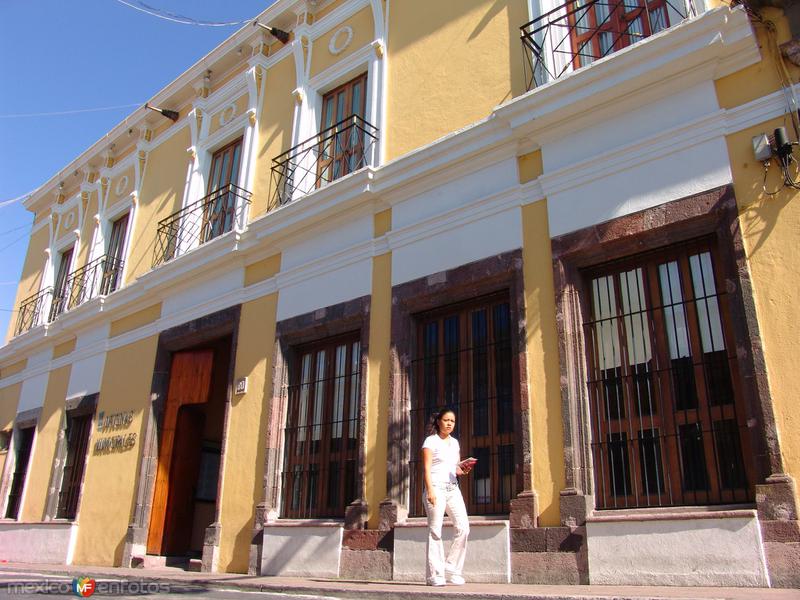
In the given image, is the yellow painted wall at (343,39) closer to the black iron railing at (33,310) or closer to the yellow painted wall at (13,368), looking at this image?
the black iron railing at (33,310)

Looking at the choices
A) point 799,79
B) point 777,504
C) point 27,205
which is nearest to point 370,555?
point 777,504

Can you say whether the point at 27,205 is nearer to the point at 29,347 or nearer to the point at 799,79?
the point at 29,347

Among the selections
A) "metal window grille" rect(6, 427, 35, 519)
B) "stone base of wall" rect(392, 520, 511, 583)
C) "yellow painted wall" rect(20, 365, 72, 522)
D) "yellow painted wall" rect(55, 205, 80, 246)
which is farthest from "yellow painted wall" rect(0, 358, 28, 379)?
"stone base of wall" rect(392, 520, 511, 583)

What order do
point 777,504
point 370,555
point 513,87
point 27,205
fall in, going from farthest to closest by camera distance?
point 27,205, point 513,87, point 370,555, point 777,504

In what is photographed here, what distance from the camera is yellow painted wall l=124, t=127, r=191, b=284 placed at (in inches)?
508

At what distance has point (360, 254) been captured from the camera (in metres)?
9.04

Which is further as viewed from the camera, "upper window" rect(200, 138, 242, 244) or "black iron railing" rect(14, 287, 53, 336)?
"black iron railing" rect(14, 287, 53, 336)

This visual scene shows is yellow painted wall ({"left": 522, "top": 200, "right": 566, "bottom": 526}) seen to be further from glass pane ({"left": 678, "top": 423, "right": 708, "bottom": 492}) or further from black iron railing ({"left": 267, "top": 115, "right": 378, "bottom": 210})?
black iron railing ({"left": 267, "top": 115, "right": 378, "bottom": 210})

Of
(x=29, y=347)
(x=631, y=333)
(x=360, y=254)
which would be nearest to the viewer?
(x=631, y=333)

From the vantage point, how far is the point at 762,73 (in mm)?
6410

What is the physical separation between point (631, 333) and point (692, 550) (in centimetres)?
203

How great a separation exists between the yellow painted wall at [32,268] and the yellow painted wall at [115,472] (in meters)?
5.73

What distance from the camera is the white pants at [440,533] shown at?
18.2 feet

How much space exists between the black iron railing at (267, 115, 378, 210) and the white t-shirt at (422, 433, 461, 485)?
498cm
